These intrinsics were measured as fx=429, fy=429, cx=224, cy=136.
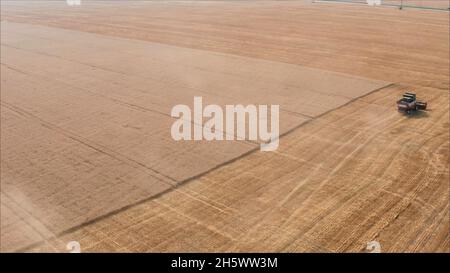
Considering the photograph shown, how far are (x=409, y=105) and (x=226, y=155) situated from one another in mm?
14325

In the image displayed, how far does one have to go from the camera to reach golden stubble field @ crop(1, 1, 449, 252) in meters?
16.7

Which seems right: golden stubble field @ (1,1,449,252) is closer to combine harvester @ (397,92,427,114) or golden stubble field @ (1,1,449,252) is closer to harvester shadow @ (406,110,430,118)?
harvester shadow @ (406,110,430,118)

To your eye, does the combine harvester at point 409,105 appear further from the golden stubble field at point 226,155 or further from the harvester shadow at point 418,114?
the golden stubble field at point 226,155

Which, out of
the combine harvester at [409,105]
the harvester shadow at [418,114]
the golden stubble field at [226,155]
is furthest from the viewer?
the combine harvester at [409,105]

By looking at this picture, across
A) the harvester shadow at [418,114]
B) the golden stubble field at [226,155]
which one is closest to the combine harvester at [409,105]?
the harvester shadow at [418,114]

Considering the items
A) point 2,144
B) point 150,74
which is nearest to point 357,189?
point 2,144

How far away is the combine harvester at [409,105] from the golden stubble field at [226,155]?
891 mm

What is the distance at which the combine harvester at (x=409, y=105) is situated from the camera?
96.6 feet

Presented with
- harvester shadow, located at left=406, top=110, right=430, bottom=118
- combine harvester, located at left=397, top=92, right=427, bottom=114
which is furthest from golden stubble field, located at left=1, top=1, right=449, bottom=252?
combine harvester, located at left=397, top=92, right=427, bottom=114

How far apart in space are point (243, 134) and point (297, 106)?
6.79 m

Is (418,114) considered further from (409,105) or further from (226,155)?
(226,155)

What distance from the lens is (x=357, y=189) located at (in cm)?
1969

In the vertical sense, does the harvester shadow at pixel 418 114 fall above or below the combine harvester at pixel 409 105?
below

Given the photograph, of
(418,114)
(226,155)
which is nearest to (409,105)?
(418,114)
